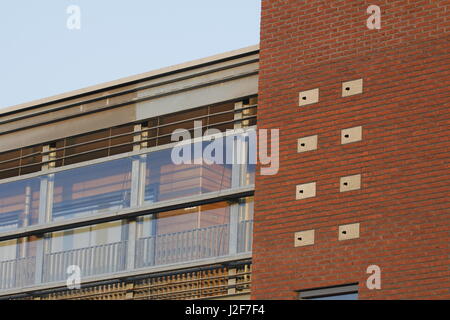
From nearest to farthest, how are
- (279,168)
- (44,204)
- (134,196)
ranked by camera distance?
1. (279,168)
2. (134,196)
3. (44,204)

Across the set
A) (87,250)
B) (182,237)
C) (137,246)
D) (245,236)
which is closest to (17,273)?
(87,250)

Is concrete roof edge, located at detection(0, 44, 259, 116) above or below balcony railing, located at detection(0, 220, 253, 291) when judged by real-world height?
above

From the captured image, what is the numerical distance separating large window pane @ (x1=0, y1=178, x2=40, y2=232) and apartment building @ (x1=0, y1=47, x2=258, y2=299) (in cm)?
27

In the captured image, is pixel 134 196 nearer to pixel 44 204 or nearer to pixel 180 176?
pixel 44 204

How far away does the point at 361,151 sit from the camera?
2067 centimetres

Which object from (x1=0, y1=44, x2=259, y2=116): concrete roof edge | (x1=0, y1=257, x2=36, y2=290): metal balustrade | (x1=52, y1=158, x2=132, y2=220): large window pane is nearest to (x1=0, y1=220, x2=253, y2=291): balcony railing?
(x1=0, y1=257, x2=36, y2=290): metal balustrade

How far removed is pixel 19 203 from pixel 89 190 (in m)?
1.90

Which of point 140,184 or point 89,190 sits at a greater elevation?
point 89,190

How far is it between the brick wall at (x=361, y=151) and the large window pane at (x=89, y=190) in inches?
226

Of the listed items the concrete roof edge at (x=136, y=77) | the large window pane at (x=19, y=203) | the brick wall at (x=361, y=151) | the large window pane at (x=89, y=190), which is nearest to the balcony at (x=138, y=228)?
the large window pane at (x=19, y=203)

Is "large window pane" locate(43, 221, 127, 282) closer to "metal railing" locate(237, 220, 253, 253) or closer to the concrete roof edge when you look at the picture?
"metal railing" locate(237, 220, 253, 253)

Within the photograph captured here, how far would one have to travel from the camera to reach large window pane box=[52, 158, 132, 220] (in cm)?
2735
